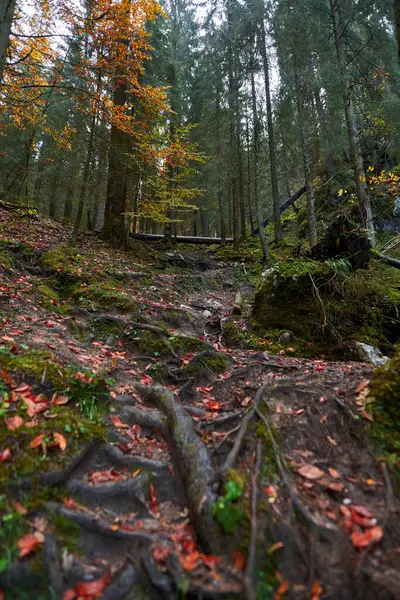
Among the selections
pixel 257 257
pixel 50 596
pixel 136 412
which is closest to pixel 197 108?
pixel 257 257

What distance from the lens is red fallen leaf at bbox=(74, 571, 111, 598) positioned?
1.60 m

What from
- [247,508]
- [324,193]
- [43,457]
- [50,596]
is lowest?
[50,596]

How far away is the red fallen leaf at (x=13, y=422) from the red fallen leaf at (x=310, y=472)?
2.35 m

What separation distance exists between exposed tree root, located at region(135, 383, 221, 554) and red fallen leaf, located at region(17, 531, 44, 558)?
99 centimetres

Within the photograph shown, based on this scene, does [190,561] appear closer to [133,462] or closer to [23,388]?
[133,462]

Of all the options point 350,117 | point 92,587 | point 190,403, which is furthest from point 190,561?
point 350,117

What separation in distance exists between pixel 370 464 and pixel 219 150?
1911cm

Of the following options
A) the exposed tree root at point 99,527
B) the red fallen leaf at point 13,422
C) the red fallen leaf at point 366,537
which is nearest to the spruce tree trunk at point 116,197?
the red fallen leaf at point 13,422

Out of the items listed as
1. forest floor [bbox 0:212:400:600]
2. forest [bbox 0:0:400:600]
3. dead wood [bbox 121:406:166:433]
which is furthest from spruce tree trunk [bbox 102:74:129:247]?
dead wood [bbox 121:406:166:433]

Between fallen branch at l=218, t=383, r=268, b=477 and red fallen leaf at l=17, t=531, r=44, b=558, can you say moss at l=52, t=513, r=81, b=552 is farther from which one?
fallen branch at l=218, t=383, r=268, b=477

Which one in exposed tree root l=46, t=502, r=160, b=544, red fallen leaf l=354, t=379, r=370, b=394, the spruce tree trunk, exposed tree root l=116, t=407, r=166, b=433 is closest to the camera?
exposed tree root l=46, t=502, r=160, b=544

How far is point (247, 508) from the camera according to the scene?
200cm

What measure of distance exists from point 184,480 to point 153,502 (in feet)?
0.94

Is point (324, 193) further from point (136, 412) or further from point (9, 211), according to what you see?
point (136, 412)
